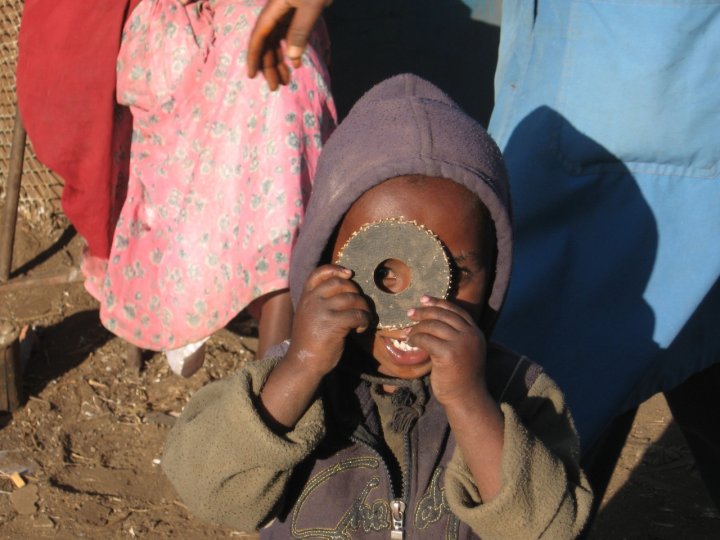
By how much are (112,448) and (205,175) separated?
3.65 feet

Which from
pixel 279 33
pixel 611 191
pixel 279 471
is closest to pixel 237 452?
pixel 279 471

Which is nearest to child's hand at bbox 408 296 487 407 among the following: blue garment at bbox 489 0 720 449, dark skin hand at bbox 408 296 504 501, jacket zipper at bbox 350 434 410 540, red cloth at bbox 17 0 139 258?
dark skin hand at bbox 408 296 504 501

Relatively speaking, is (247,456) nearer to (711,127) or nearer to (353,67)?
(711,127)

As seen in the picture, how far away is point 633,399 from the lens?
8.34 ft

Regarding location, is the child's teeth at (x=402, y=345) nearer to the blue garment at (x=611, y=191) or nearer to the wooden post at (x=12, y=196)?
the blue garment at (x=611, y=191)

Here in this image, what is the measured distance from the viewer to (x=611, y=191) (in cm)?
243

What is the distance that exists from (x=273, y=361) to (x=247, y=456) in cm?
21

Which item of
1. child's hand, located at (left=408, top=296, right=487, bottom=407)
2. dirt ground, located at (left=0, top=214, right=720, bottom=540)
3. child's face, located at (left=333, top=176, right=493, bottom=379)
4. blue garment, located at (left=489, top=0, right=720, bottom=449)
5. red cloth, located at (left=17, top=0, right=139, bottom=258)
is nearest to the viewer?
child's hand, located at (left=408, top=296, right=487, bottom=407)

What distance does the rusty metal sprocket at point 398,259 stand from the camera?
1.83 metres

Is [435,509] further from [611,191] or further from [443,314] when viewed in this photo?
[611,191]

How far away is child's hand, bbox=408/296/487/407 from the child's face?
8 centimetres

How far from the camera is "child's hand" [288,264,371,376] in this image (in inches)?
70.5

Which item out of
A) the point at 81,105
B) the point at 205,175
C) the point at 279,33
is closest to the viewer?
the point at 279,33

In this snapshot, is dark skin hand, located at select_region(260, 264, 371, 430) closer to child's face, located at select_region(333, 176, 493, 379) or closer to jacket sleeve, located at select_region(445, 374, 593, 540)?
child's face, located at select_region(333, 176, 493, 379)
